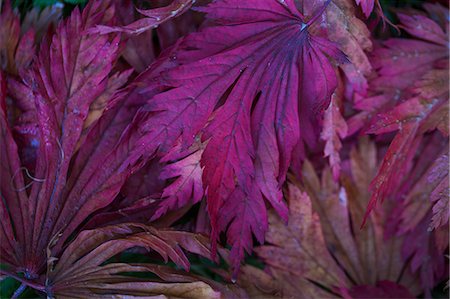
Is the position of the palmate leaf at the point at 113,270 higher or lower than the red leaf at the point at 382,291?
higher

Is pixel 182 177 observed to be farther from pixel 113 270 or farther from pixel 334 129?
pixel 334 129

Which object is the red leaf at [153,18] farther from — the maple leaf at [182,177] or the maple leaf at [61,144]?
the maple leaf at [182,177]

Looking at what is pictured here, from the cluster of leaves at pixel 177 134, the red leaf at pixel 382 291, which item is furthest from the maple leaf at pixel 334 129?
the red leaf at pixel 382 291

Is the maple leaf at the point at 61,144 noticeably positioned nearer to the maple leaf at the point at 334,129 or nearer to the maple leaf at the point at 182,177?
the maple leaf at the point at 182,177

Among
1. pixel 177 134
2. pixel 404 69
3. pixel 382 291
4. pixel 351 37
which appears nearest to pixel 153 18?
pixel 177 134

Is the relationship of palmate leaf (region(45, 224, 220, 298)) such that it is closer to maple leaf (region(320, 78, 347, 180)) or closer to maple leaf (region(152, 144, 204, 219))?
maple leaf (region(152, 144, 204, 219))

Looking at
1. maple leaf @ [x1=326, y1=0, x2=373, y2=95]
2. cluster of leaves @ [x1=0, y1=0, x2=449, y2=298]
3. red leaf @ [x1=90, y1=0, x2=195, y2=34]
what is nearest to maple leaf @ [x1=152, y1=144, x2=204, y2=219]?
cluster of leaves @ [x1=0, y1=0, x2=449, y2=298]

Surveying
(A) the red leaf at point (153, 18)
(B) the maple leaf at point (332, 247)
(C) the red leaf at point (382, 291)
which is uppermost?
Result: (A) the red leaf at point (153, 18)

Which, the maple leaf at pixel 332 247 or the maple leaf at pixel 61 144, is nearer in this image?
the maple leaf at pixel 61 144
